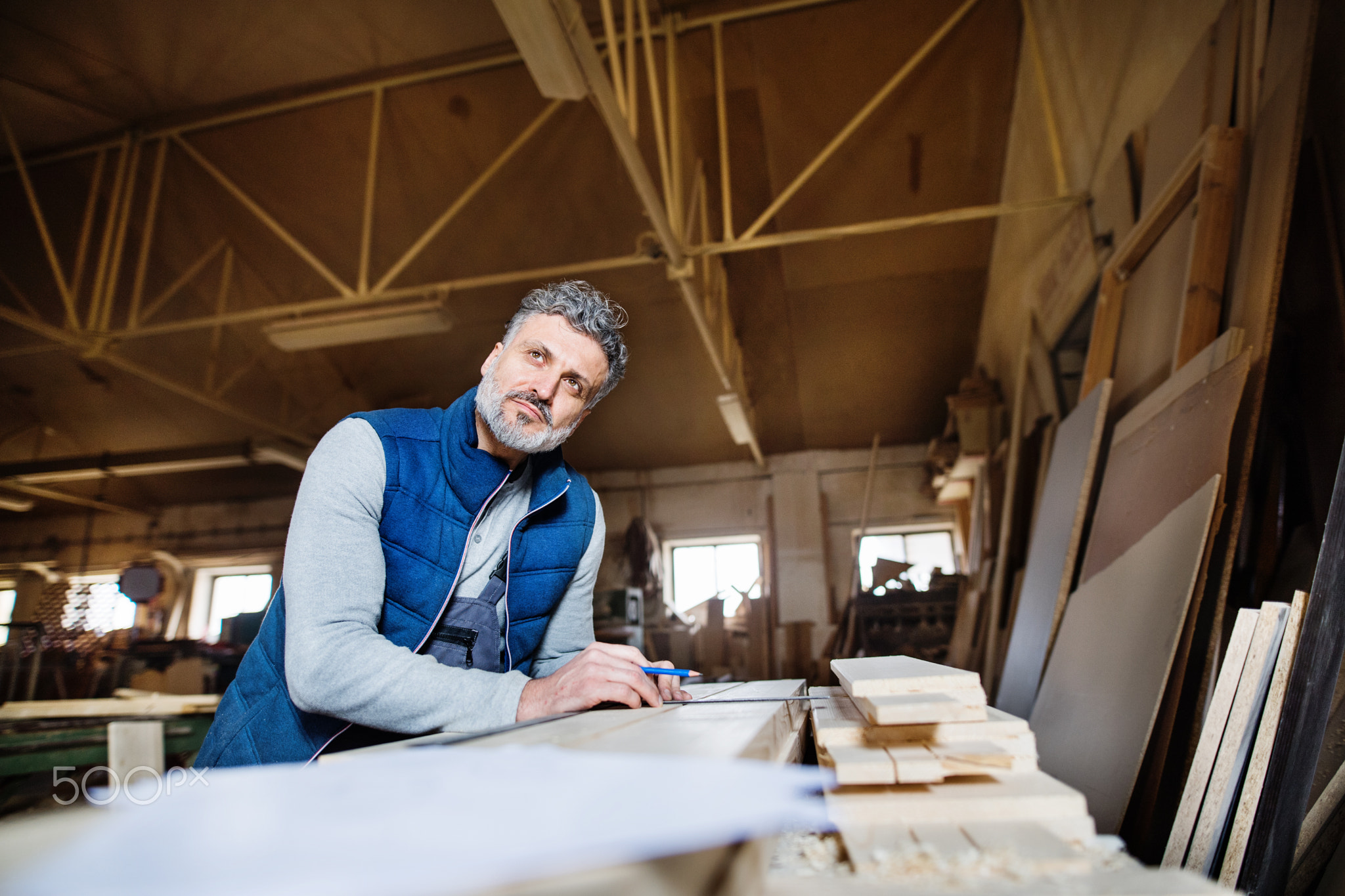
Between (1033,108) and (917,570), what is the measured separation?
20.2ft

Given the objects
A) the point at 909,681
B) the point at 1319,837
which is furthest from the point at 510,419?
the point at 1319,837

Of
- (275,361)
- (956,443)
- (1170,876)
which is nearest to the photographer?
(1170,876)

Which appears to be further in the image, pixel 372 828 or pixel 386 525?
pixel 386 525

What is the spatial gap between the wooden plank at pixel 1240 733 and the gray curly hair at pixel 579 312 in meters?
1.58

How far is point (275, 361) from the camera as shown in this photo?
917 centimetres

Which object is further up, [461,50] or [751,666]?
[461,50]

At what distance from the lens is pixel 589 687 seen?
4.28ft

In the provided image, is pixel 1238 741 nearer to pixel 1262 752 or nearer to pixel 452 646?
pixel 1262 752

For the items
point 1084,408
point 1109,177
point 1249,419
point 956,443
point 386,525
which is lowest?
point 386,525

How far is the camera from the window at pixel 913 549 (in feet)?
32.9

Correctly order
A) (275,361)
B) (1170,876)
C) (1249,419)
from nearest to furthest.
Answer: (1170,876), (1249,419), (275,361)

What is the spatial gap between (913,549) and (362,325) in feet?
25.7


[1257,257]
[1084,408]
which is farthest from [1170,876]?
[1084,408]

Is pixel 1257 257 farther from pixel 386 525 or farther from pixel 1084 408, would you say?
pixel 386 525
